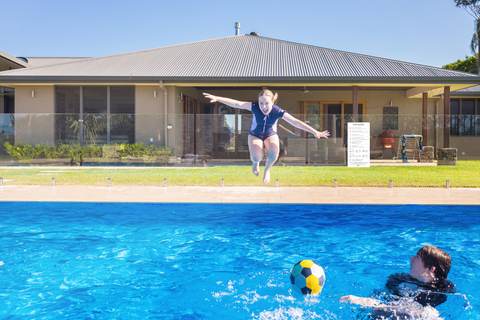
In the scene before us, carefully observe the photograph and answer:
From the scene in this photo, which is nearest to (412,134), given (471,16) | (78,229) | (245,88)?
(245,88)

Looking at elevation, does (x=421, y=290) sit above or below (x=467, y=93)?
below

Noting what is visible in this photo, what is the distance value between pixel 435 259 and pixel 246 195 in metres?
5.75

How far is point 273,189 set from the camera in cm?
1016

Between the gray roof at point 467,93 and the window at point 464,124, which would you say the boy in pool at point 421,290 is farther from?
the gray roof at point 467,93

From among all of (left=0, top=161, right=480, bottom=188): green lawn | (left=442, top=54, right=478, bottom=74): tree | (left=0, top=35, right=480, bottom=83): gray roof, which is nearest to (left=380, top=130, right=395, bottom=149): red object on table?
(left=0, top=161, right=480, bottom=188): green lawn

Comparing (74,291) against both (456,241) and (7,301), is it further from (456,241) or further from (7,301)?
(456,241)

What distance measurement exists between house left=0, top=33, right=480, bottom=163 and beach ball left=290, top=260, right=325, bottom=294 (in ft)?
23.1

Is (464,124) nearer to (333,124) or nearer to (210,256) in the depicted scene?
(333,124)

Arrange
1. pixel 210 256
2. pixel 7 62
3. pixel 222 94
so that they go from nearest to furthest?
pixel 210 256 → pixel 222 94 → pixel 7 62

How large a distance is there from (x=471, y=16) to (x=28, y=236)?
97.8 ft

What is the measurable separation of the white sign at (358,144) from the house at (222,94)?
1.02m

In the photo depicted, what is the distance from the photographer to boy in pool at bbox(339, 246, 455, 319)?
3.47m

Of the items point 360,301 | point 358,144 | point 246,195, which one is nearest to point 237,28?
point 358,144

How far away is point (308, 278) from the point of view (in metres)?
3.69
